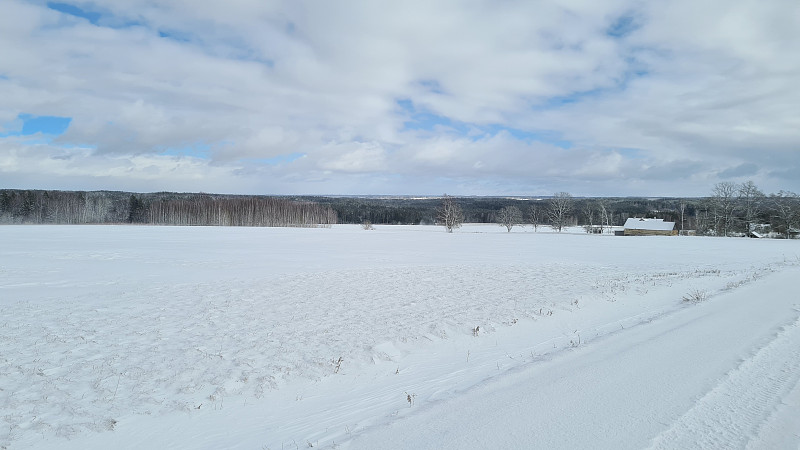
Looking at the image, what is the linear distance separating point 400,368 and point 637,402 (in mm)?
3537

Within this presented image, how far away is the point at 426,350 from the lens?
8.30m

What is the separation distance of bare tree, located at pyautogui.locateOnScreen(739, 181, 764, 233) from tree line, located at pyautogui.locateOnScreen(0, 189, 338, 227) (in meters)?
80.7

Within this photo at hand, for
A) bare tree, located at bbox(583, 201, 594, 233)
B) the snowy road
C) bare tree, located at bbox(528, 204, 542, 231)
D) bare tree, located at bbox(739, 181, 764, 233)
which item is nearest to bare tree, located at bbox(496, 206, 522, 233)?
bare tree, located at bbox(528, 204, 542, 231)

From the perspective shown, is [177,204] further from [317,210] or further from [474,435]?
[474,435]

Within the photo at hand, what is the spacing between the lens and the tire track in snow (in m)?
4.11

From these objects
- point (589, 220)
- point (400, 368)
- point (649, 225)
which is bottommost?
point (400, 368)

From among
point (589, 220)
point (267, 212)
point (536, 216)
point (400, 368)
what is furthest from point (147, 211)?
point (400, 368)

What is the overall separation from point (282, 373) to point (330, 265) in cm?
1616

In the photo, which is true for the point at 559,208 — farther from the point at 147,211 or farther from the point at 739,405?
the point at 147,211

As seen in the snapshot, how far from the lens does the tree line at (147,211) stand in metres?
101

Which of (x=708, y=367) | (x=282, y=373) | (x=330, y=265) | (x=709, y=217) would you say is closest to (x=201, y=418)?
(x=282, y=373)

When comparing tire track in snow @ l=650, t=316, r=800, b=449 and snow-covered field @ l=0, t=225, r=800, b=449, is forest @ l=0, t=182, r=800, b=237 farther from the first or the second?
tire track in snow @ l=650, t=316, r=800, b=449

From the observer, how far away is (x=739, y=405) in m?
4.77

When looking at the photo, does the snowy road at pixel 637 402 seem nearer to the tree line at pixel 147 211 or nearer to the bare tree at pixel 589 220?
the bare tree at pixel 589 220
